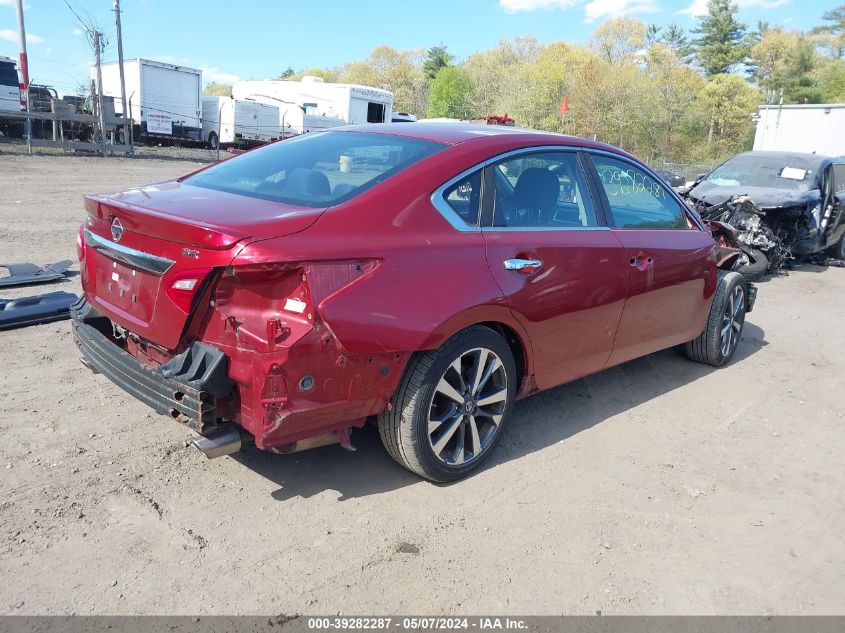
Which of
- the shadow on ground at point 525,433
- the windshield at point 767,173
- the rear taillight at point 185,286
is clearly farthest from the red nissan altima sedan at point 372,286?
the windshield at point 767,173

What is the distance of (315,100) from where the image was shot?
34750 mm

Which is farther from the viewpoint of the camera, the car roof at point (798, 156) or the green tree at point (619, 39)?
the green tree at point (619, 39)

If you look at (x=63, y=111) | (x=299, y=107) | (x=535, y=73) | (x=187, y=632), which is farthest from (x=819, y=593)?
(x=535, y=73)

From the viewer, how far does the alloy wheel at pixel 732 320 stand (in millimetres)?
5762

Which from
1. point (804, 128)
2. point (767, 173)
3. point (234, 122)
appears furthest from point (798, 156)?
point (804, 128)

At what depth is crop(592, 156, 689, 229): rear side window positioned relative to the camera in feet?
14.7

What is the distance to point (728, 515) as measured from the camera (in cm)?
352

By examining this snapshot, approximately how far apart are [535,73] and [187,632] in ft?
189

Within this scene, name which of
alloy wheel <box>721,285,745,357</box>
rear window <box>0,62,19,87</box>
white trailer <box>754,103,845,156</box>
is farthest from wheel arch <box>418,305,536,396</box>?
white trailer <box>754,103,845,156</box>

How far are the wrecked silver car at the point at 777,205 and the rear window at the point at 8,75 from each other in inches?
948

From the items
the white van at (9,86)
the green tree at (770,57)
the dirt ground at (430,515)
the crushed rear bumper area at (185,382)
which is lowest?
the dirt ground at (430,515)

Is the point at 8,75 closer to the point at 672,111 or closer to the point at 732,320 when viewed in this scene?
the point at 732,320

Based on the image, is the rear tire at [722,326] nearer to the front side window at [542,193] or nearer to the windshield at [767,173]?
the front side window at [542,193]

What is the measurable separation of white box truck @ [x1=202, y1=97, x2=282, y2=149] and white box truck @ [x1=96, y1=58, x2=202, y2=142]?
42.1 inches
